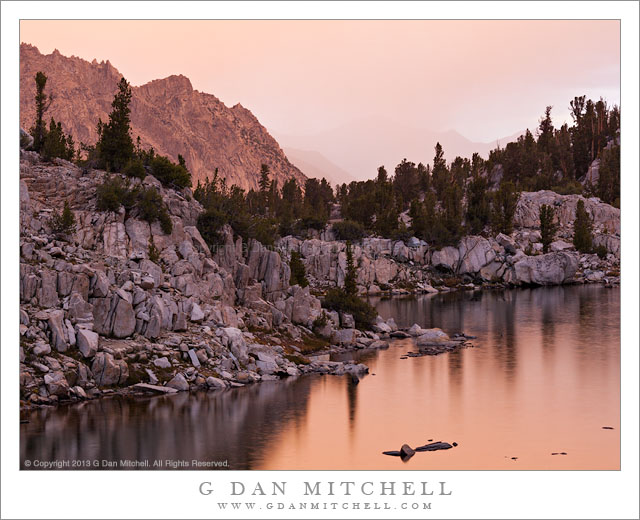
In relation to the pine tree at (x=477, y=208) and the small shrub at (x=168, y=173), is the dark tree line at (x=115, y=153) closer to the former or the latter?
the small shrub at (x=168, y=173)

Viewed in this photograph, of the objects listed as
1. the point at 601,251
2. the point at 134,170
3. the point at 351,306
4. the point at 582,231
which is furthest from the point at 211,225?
the point at 601,251

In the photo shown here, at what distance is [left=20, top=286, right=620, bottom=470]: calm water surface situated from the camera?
86.8 feet

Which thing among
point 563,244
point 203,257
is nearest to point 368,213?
point 563,244

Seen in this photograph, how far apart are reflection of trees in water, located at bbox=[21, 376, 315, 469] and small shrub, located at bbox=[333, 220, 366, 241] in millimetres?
83468

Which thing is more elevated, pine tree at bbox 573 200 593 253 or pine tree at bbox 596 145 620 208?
pine tree at bbox 596 145 620 208

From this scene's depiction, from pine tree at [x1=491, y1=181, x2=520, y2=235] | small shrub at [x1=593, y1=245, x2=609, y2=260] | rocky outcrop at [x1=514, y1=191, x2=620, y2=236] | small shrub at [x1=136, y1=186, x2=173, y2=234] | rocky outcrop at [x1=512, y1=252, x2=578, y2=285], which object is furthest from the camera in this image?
rocky outcrop at [x1=514, y1=191, x2=620, y2=236]

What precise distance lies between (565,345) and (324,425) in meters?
27.5

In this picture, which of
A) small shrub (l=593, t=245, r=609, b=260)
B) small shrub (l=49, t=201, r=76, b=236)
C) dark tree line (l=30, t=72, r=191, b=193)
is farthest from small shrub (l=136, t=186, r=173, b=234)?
small shrub (l=593, t=245, r=609, b=260)

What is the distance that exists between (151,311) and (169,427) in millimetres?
9257

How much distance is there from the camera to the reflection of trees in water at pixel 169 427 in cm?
2656

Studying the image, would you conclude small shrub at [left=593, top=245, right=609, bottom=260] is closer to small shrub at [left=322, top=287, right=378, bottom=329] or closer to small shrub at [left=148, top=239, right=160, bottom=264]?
small shrub at [left=322, top=287, right=378, bottom=329]

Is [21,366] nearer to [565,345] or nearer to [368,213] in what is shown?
[565,345]

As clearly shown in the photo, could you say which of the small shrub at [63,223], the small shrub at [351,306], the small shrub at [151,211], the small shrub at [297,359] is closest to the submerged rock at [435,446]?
the small shrub at [297,359]

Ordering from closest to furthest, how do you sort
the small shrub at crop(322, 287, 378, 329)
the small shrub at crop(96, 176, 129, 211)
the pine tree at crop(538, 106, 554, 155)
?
the small shrub at crop(96, 176, 129, 211)
the small shrub at crop(322, 287, 378, 329)
the pine tree at crop(538, 106, 554, 155)
